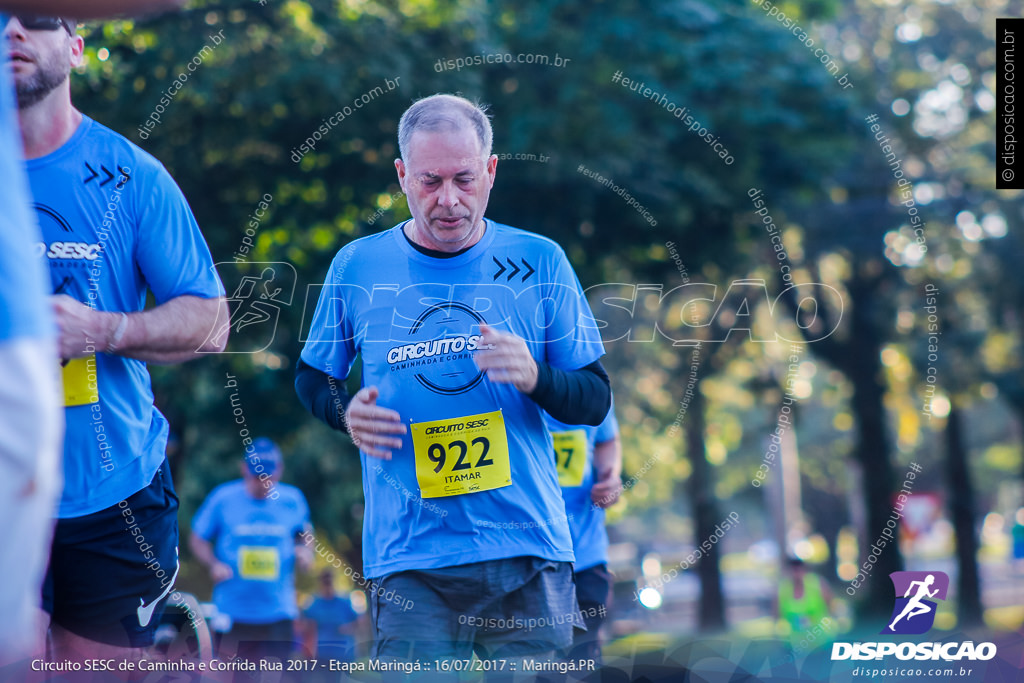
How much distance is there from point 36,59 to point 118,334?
0.74 meters

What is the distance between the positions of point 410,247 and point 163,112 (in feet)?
14.1

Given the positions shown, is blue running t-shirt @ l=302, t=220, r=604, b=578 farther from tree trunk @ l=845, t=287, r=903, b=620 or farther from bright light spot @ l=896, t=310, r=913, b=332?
bright light spot @ l=896, t=310, r=913, b=332

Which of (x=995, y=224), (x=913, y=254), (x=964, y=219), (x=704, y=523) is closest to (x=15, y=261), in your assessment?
(x=913, y=254)

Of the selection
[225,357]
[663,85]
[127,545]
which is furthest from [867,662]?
[663,85]

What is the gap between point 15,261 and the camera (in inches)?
60.4

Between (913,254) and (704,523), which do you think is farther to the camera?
(704,523)

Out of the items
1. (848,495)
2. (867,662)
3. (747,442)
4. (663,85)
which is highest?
(663,85)

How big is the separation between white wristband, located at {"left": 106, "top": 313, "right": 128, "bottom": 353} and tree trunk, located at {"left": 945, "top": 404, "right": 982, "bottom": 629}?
18.1 m

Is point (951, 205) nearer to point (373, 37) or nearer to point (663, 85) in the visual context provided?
point (663, 85)

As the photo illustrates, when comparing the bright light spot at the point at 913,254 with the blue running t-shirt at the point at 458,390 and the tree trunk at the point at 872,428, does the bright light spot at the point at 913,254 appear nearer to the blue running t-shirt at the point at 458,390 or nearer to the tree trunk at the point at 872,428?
the tree trunk at the point at 872,428

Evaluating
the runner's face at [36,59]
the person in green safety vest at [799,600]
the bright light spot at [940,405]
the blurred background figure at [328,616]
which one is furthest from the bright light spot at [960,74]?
the runner's face at [36,59]

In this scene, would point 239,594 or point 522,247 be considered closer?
point 522,247

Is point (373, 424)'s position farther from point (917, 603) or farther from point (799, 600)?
point (799, 600)

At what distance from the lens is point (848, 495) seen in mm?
40312
